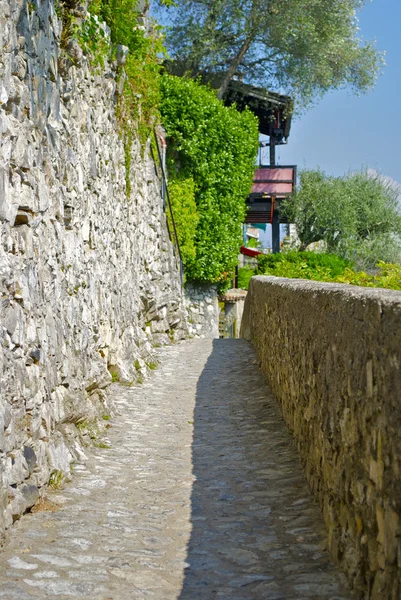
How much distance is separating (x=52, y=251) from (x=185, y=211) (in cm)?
1220

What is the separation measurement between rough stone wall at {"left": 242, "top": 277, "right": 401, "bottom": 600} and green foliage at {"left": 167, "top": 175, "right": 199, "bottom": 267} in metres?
11.9

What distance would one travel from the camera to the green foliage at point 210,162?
18781 millimetres

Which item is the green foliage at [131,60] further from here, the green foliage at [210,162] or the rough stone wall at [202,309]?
the rough stone wall at [202,309]

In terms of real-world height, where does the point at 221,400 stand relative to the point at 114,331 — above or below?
below

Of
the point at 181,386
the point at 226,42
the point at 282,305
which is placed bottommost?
the point at 181,386

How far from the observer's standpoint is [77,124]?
24.7ft

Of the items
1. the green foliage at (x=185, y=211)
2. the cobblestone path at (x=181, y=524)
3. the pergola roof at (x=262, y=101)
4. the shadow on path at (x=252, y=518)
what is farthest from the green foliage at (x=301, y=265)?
the cobblestone path at (x=181, y=524)

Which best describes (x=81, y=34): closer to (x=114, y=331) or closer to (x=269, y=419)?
(x=114, y=331)

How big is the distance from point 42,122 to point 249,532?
3401 mm

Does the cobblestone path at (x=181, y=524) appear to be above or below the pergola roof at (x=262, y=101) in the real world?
below

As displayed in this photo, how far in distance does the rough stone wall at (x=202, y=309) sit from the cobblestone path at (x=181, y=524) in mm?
12216

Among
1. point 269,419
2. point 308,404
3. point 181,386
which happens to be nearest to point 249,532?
point 308,404

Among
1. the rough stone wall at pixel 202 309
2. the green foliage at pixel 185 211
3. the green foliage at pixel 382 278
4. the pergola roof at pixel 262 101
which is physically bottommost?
the rough stone wall at pixel 202 309

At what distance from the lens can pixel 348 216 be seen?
3189cm
